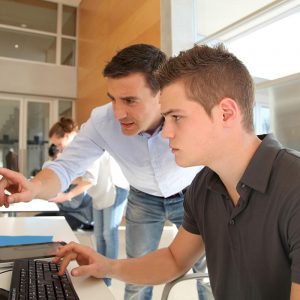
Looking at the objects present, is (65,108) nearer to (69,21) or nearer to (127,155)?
(69,21)

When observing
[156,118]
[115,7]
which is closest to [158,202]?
[156,118]

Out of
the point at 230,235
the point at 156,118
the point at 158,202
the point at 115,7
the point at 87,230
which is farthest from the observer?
the point at 115,7

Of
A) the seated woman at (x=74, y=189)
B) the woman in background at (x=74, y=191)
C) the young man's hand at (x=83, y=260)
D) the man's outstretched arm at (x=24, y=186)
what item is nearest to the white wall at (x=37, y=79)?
the seated woman at (x=74, y=189)

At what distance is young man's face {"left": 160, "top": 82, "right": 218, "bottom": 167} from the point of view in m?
0.84

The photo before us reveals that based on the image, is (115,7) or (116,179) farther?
(115,7)

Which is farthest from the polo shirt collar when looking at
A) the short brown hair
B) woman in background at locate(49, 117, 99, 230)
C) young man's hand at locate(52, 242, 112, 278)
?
the short brown hair

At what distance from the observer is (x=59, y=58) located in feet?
23.7

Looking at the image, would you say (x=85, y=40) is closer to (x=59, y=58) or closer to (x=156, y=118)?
(x=59, y=58)

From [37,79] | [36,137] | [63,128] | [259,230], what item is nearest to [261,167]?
[259,230]

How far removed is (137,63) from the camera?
1352 mm

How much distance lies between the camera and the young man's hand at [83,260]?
0.87m

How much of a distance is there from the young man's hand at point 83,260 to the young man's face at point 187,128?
1.11 ft

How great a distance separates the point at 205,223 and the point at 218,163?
0.54ft

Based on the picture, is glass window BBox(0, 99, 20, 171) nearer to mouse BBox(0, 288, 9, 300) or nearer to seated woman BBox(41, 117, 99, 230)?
seated woman BBox(41, 117, 99, 230)
